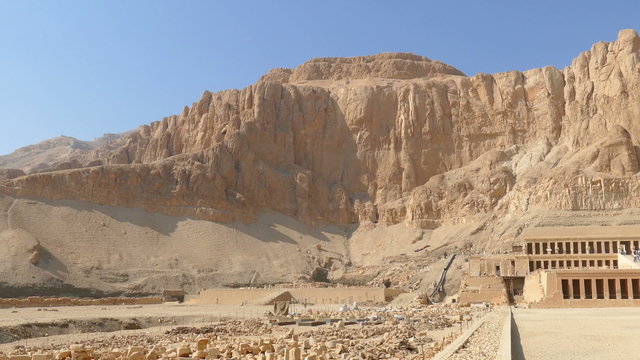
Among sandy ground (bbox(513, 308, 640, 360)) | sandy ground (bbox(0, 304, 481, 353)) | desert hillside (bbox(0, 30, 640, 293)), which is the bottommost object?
sandy ground (bbox(0, 304, 481, 353))

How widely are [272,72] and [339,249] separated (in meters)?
65.0

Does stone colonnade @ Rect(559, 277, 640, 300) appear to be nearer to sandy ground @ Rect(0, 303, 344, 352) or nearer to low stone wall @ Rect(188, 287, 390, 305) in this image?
sandy ground @ Rect(0, 303, 344, 352)

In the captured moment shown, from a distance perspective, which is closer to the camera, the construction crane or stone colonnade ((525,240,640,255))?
the construction crane

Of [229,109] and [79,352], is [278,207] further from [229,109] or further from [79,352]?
[79,352]

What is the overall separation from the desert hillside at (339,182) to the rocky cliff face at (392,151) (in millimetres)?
243

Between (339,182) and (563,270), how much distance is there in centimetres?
6929

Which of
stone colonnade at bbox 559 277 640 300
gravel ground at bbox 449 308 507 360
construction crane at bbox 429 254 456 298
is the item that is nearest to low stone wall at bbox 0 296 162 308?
construction crane at bbox 429 254 456 298

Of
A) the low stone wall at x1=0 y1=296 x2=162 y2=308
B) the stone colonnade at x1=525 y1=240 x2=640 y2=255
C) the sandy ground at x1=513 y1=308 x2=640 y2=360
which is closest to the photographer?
the sandy ground at x1=513 y1=308 x2=640 y2=360

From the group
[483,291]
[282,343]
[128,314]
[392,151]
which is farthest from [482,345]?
[392,151]

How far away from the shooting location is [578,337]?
25.3 meters

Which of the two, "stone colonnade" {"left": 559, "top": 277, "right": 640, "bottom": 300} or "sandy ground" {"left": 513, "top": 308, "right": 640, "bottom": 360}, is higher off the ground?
"stone colonnade" {"left": 559, "top": 277, "right": 640, "bottom": 300}

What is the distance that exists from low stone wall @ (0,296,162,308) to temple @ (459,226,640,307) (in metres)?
34.2

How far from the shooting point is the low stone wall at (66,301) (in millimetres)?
64938

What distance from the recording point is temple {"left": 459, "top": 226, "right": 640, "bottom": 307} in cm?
4969
